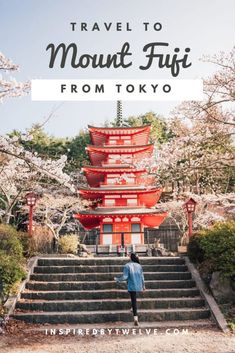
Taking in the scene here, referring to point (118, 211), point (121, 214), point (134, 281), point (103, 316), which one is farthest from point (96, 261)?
point (118, 211)

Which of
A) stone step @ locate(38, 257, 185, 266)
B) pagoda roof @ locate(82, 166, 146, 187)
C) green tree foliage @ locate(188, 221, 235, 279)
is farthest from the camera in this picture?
pagoda roof @ locate(82, 166, 146, 187)

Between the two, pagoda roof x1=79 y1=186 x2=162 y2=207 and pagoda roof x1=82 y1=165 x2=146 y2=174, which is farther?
pagoda roof x1=82 y1=165 x2=146 y2=174

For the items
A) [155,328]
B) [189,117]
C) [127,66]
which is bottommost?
[155,328]

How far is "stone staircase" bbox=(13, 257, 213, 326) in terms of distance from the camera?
9094mm

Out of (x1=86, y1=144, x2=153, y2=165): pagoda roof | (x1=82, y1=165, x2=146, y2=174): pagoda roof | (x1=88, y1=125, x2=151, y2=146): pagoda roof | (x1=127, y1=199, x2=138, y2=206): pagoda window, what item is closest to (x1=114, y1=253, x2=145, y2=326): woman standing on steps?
(x1=82, y1=165, x2=146, y2=174): pagoda roof

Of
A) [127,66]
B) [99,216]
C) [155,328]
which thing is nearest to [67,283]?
[155,328]

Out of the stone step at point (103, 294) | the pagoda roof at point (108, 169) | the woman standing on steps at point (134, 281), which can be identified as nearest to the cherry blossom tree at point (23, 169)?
the woman standing on steps at point (134, 281)

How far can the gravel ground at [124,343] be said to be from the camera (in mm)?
7070

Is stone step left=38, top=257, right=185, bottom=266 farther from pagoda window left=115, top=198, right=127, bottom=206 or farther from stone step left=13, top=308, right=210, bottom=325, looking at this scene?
pagoda window left=115, top=198, right=127, bottom=206

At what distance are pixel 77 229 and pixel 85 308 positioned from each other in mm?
25088

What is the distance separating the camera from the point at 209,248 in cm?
1011

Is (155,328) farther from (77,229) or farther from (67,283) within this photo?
(77,229)

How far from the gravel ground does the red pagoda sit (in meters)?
17.7

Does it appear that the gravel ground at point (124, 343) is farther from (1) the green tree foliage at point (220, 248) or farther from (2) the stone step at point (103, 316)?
(1) the green tree foliage at point (220, 248)
